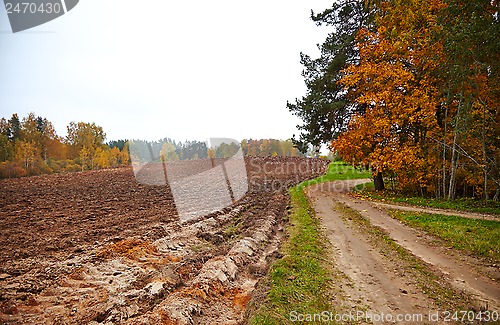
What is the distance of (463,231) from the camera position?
9.55 m

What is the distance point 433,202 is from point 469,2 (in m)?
9.28

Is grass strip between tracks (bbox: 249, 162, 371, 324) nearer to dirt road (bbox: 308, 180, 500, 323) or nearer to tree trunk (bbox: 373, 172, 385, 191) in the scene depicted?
dirt road (bbox: 308, 180, 500, 323)

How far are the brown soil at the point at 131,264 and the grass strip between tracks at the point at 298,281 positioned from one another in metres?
0.63

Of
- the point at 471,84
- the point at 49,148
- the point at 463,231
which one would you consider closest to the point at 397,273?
the point at 463,231

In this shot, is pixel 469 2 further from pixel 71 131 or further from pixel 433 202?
pixel 71 131

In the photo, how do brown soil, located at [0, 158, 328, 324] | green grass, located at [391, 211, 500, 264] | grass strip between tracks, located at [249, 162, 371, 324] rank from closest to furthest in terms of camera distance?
grass strip between tracks, located at [249, 162, 371, 324]
brown soil, located at [0, 158, 328, 324]
green grass, located at [391, 211, 500, 264]

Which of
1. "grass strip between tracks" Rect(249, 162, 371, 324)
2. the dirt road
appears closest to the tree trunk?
the dirt road

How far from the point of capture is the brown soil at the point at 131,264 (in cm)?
529

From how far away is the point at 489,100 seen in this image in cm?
1287

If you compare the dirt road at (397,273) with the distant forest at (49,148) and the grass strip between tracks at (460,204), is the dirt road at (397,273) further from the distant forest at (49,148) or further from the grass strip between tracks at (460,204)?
the distant forest at (49,148)

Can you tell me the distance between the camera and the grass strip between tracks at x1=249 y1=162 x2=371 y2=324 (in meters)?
5.13

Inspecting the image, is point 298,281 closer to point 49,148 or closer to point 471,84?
point 471,84

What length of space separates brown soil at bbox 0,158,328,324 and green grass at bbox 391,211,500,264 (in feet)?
18.8

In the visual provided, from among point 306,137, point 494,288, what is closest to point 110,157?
point 306,137
